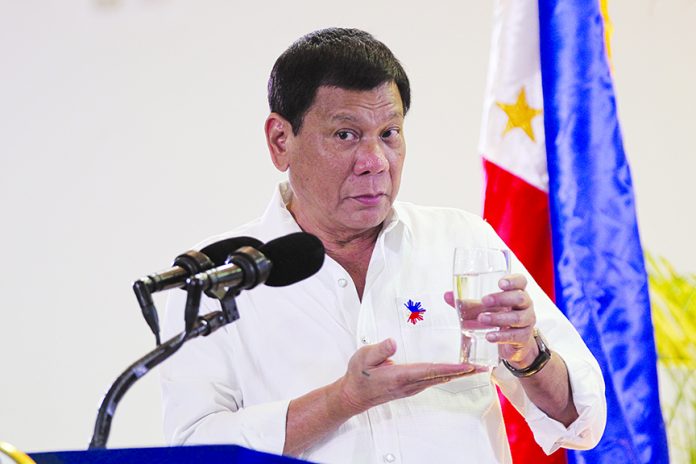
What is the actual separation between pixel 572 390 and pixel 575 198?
716mm

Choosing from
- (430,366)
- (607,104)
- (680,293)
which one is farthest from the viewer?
(680,293)

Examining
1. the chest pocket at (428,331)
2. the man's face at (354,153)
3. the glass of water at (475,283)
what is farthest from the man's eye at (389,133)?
the glass of water at (475,283)

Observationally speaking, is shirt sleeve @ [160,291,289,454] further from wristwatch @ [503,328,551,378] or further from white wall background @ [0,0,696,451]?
white wall background @ [0,0,696,451]

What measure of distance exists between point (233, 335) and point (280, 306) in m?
0.11

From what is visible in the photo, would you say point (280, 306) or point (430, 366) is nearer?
point (430, 366)

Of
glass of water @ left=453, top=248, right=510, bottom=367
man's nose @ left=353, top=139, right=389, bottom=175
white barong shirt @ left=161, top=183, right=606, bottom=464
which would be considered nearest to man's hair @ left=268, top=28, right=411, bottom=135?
man's nose @ left=353, top=139, right=389, bottom=175

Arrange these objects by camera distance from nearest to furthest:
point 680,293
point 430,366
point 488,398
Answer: point 430,366
point 488,398
point 680,293

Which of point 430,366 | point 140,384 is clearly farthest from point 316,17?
point 430,366

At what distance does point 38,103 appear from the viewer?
3.18 metres

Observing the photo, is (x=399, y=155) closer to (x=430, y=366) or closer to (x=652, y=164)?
(x=430, y=366)

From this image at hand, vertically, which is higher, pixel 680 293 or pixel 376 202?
pixel 376 202

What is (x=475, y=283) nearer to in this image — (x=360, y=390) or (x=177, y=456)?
(x=360, y=390)

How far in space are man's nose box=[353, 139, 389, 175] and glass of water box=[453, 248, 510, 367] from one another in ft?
1.33

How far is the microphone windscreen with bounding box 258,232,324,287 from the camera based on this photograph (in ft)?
4.31
